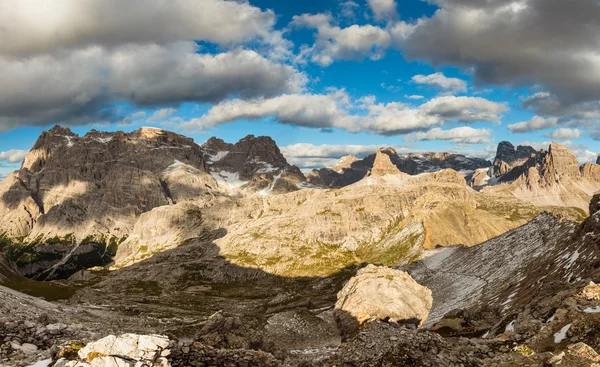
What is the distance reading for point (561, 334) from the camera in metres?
28.3

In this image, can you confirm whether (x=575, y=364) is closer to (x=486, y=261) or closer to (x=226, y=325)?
(x=226, y=325)

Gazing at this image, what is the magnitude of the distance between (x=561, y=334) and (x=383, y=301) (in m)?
39.1

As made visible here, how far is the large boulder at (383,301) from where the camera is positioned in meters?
64.2

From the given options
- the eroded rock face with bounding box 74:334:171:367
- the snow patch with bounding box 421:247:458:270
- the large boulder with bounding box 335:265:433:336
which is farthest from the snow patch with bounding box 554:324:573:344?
the snow patch with bounding box 421:247:458:270

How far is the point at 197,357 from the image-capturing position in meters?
23.9

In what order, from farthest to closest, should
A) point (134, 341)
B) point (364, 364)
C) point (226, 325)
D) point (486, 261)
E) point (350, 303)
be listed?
point (486, 261), point (350, 303), point (226, 325), point (364, 364), point (134, 341)

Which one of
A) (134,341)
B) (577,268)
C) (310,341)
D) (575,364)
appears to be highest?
(134,341)

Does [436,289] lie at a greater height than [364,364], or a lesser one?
lesser

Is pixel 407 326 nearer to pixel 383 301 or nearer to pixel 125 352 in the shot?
pixel 383 301

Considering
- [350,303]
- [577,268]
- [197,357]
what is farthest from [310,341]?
[197,357]

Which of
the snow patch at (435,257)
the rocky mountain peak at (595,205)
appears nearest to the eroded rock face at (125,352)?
the rocky mountain peak at (595,205)

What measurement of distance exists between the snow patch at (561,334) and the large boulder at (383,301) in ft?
110

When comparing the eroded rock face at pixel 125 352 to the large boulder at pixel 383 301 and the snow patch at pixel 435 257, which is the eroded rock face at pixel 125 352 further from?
the snow patch at pixel 435 257

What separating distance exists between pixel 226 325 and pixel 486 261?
101518 mm
